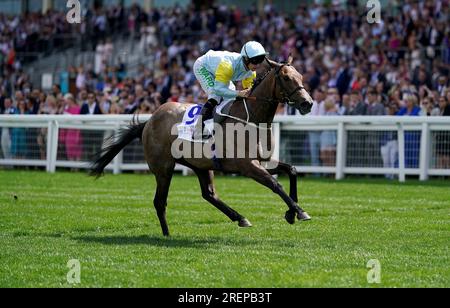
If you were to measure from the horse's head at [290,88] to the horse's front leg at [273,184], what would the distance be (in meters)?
0.76

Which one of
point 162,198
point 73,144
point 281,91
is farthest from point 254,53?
point 73,144

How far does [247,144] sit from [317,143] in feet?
24.0

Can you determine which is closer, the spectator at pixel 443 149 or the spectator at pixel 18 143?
the spectator at pixel 443 149

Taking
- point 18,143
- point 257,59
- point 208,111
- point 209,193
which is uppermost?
point 257,59

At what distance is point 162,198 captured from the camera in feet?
33.8

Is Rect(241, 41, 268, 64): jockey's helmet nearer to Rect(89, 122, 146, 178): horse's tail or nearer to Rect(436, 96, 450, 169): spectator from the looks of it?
Rect(89, 122, 146, 178): horse's tail

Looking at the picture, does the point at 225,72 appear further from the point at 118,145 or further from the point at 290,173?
the point at 118,145

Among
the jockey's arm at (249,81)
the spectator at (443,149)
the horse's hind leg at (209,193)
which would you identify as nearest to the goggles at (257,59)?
the jockey's arm at (249,81)

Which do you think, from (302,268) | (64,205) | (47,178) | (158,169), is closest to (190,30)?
(47,178)

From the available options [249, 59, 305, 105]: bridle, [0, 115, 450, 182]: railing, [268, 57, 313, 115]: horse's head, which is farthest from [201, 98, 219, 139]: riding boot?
[0, 115, 450, 182]: railing

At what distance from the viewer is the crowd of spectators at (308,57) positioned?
17703 millimetres

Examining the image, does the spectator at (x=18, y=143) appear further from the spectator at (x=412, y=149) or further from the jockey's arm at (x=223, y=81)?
the jockey's arm at (x=223, y=81)

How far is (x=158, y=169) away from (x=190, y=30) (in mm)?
17730

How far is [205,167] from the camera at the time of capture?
33.7 feet
